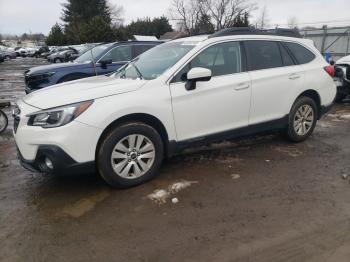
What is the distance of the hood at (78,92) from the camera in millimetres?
3926

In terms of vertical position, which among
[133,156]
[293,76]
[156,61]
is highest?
[156,61]

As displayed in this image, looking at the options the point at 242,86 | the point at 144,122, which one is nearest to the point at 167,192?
the point at 144,122

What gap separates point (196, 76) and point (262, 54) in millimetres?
1513

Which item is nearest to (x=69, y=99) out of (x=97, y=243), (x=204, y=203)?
(x=97, y=243)

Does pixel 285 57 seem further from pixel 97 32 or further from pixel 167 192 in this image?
pixel 97 32

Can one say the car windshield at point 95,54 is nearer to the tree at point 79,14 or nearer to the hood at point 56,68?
the hood at point 56,68

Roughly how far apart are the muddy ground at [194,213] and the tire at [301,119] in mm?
554

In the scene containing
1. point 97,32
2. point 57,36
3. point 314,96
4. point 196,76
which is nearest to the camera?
point 196,76

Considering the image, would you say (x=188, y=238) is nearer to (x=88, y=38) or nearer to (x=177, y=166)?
(x=177, y=166)

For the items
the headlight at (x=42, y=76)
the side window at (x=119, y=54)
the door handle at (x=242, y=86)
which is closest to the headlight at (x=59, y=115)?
the door handle at (x=242, y=86)

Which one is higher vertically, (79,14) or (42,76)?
(79,14)

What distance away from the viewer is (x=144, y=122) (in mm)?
4285

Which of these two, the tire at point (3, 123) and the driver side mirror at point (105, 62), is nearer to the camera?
the tire at point (3, 123)

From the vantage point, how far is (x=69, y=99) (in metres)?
3.92
